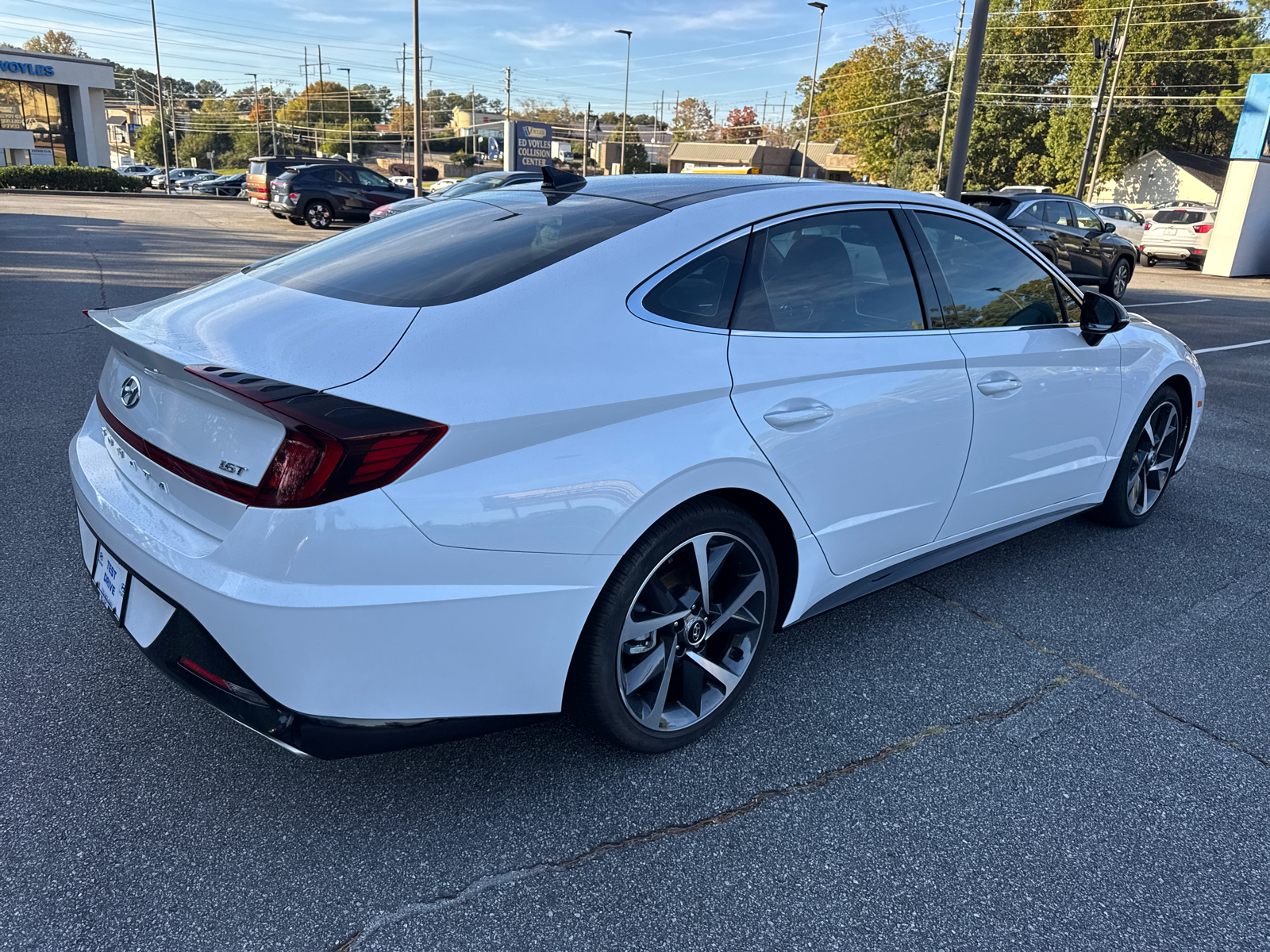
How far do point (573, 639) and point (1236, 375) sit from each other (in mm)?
9787

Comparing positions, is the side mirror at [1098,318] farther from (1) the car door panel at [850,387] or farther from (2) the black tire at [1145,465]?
(1) the car door panel at [850,387]

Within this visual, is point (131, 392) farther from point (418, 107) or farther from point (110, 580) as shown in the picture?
point (418, 107)

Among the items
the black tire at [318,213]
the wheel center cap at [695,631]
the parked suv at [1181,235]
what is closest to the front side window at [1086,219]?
the parked suv at [1181,235]

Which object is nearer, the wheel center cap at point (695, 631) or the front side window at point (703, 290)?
the front side window at point (703, 290)

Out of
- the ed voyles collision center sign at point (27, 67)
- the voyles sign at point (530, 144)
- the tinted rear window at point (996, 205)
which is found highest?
the ed voyles collision center sign at point (27, 67)

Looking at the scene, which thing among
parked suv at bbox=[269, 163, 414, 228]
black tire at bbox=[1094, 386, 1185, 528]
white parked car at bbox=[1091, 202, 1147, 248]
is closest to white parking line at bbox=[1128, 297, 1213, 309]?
white parked car at bbox=[1091, 202, 1147, 248]

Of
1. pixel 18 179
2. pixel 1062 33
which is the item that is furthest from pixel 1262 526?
pixel 1062 33

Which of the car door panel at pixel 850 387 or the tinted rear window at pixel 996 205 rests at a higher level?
the tinted rear window at pixel 996 205

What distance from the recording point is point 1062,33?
48438 millimetres

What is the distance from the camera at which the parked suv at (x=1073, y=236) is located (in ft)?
46.5

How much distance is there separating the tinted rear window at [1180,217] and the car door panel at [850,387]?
89.8 feet

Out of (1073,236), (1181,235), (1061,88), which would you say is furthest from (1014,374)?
(1061,88)

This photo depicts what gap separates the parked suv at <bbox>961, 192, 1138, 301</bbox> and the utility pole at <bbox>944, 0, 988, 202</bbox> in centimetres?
376

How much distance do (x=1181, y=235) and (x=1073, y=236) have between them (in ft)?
44.9
